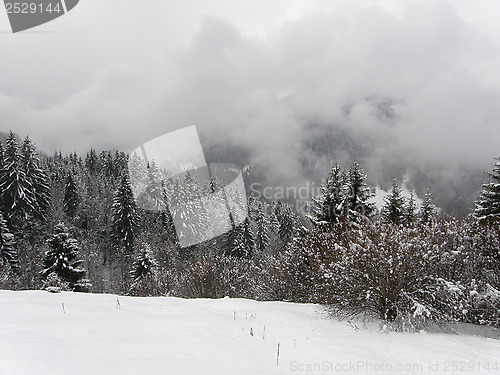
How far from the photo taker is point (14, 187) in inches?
1543

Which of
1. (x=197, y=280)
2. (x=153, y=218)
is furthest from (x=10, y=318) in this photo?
(x=153, y=218)

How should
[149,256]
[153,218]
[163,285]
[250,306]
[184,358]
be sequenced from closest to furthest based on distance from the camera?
[184,358], [250,306], [163,285], [149,256], [153,218]

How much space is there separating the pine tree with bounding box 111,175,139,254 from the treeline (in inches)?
6.0

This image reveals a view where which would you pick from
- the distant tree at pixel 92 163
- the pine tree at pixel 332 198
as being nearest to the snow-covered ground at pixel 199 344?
the pine tree at pixel 332 198

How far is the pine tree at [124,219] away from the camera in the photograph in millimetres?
45688

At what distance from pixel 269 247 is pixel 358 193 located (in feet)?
109

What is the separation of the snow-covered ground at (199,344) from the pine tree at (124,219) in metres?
39.1

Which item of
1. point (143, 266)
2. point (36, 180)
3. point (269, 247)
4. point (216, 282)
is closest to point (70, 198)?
point (36, 180)

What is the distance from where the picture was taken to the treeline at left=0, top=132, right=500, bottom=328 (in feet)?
29.2

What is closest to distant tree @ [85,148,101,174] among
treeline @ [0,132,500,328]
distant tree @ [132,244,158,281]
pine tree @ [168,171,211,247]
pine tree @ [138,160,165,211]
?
treeline @ [0,132,500,328]

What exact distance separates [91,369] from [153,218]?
50.4 m

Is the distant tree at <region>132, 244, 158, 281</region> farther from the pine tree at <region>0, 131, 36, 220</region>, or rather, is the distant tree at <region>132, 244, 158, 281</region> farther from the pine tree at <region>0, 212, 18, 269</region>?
the pine tree at <region>0, 131, 36, 220</region>

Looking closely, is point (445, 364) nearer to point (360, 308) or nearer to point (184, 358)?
point (360, 308)

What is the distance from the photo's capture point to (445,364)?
6.02m
